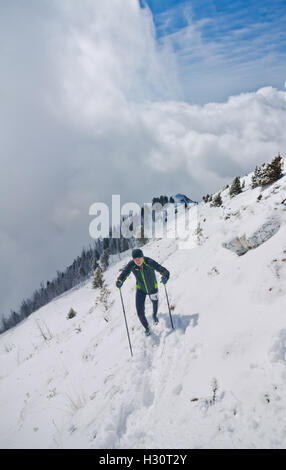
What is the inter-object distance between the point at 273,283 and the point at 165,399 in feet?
11.7

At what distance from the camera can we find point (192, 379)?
422 cm

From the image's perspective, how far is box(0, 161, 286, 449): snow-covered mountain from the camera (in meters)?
3.20

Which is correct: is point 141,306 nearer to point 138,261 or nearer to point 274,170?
point 138,261

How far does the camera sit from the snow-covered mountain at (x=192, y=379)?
3.20 metres

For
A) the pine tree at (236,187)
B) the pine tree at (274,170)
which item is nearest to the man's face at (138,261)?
the pine tree at (274,170)

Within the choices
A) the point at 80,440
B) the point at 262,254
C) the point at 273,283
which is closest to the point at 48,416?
the point at 80,440

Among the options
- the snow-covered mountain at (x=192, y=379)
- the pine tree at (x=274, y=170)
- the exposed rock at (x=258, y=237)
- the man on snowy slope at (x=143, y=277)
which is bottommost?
the snow-covered mountain at (x=192, y=379)

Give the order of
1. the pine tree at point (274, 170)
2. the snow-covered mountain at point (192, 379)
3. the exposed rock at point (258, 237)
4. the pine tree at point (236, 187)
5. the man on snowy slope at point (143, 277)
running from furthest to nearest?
1. the pine tree at point (236, 187)
2. the pine tree at point (274, 170)
3. the exposed rock at point (258, 237)
4. the man on snowy slope at point (143, 277)
5. the snow-covered mountain at point (192, 379)

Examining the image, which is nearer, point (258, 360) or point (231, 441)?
point (231, 441)

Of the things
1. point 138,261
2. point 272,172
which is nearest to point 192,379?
point 138,261

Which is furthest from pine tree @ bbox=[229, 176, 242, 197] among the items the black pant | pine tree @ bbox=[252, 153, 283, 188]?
the black pant

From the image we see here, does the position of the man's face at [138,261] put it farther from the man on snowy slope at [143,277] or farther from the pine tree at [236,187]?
the pine tree at [236,187]
